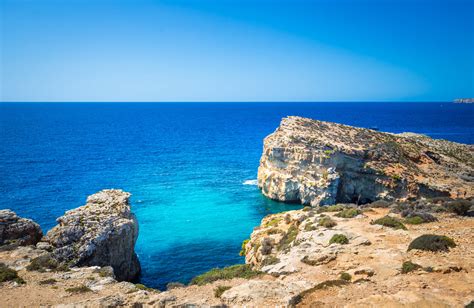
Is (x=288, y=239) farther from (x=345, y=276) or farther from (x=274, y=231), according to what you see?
(x=345, y=276)

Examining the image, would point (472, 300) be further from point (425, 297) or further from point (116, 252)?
point (116, 252)

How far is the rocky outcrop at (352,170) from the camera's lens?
155ft

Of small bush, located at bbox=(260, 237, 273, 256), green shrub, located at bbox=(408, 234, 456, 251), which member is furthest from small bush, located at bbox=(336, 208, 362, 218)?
green shrub, located at bbox=(408, 234, 456, 251)

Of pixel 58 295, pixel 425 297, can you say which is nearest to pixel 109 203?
pixel 58 295

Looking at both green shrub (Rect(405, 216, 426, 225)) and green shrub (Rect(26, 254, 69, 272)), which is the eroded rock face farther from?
green shrub (Rect(405, 216, 426, 225))

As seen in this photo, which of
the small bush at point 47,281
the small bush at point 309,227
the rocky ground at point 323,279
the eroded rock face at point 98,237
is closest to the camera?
the rocky ground at point 323,279

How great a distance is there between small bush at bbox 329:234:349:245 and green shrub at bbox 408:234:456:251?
4.15 m

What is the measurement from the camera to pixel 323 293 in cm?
1566

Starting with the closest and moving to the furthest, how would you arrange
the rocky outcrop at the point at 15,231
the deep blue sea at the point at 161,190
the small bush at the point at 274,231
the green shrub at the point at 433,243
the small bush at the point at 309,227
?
the green shrub at the point at 433,243, the rocky outcrop at the point at 15,231, the small bush at the point at 309,227, the small bush at the point at 274,231, the deep blue sea at the point at 161,190

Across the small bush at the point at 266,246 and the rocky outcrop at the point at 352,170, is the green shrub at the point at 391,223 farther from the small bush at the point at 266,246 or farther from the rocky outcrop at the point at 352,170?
the rocky outcrop at the point at 352,170

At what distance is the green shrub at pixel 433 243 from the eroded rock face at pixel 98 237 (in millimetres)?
21735

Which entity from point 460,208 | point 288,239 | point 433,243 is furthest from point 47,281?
point 460,208

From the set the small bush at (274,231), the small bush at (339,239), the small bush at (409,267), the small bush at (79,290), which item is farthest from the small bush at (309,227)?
the small bush at (79,290)

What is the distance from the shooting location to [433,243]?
18719mm
